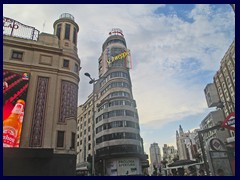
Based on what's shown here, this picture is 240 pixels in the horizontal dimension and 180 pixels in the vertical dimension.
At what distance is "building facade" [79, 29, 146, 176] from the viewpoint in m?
33.6

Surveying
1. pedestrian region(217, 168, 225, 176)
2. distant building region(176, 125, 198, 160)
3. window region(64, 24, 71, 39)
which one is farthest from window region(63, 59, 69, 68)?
distant building region(176, 125, 198, 160)

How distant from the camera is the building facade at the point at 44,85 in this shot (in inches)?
667

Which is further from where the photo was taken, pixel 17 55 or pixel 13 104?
pixel 17 55

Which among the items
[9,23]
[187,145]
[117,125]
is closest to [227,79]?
[117,125]

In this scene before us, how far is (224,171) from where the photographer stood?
43.9ft

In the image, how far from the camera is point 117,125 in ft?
119

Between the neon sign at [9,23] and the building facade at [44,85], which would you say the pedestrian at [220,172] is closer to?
the building facade at [44,85]

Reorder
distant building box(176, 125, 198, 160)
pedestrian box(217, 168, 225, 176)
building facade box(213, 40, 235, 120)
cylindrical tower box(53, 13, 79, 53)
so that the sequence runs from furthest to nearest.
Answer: distant building box(176, 125, 198, 160)
building facade box(213, 40, 235, 120)
cylindrical tower box(53, 13, 79, 53)
pedestrian box(217, 168, 225, 176)

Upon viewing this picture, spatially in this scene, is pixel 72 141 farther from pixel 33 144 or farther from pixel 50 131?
pixel 33 144

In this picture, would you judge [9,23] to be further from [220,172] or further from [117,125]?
[117,125]

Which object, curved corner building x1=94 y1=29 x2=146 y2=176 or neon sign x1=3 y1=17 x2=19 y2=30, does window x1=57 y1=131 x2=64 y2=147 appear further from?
curved corner building x1=94 y1=29 x2=146 y2=176

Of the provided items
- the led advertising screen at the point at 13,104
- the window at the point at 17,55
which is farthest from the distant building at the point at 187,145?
the window at the point at 17,55

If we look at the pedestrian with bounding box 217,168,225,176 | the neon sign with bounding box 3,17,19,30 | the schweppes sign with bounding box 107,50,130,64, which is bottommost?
the pedestrian with bounding box 217,168,225,176

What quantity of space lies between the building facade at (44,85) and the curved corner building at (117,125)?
32.0 ft
